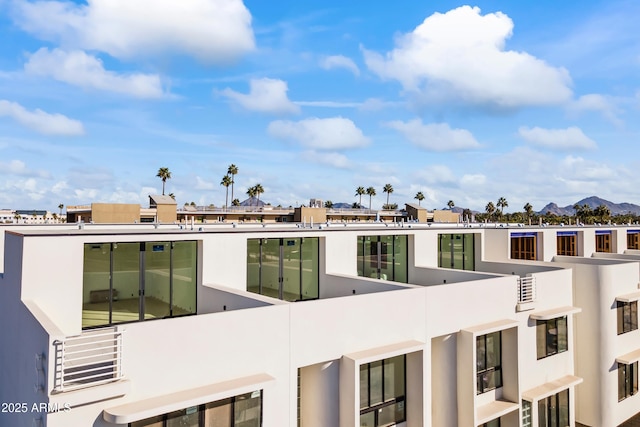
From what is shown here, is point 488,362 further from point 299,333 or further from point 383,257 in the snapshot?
point 299,333

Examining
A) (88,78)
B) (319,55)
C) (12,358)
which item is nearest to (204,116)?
(88,78)

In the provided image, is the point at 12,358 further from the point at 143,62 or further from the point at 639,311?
the point at 639,311

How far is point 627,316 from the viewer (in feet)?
59.4

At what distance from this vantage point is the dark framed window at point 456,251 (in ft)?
65.8

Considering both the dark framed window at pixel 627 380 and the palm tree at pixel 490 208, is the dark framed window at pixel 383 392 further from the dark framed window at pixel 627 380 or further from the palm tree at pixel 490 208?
the palm tree at pixel 490 208

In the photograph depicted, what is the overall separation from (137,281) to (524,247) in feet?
65.2

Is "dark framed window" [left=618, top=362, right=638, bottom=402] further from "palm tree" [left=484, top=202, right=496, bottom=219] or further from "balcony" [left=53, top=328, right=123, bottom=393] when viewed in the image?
"palm tree" [left=484, top=202, right=496, bottom=219]

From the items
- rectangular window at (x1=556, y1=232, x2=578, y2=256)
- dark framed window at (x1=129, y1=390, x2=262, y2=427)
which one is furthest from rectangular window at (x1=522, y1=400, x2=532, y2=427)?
rectangular window at (x1=556, y1=232, x2=578, y2=256)

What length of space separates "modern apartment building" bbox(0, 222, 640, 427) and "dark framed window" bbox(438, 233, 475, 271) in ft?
0.61

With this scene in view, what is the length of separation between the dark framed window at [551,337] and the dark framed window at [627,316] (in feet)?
12.1

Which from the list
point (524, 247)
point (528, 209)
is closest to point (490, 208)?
point (528, 209)

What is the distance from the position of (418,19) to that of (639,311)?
1608 cm

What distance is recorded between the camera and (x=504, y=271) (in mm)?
19328

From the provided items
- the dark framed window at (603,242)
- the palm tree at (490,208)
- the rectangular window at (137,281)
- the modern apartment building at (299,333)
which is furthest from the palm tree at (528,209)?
the rectangular window at (137,281)
